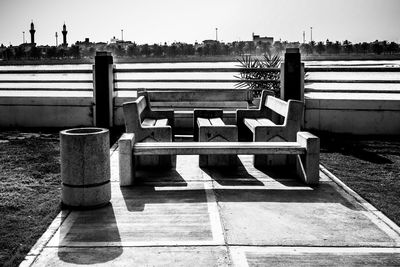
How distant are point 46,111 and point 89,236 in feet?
26.8

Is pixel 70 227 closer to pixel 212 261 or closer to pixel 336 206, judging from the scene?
pixel 212 261

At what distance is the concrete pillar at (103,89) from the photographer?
37.0 ft

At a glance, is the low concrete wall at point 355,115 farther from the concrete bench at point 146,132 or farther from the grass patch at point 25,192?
the grass patch at point 25,192

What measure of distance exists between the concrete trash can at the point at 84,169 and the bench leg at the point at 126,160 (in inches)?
27.8

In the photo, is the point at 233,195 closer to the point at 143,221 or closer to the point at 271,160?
the point at 143,221

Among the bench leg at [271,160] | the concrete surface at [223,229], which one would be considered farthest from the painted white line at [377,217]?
the bench leg at [271,160]

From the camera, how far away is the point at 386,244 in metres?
4.09

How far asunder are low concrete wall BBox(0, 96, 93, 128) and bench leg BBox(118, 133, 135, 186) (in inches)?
231

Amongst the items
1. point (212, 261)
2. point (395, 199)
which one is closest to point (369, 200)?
point (395, 199)

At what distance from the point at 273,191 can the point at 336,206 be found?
0.87 metres

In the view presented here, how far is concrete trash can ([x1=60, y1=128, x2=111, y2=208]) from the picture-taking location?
5.00 meters

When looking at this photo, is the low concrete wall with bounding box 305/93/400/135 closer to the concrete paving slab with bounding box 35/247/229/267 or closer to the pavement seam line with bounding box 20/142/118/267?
the pavement seam line with bounding box 20/142/118/267

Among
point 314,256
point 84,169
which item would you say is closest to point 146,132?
point 84,169

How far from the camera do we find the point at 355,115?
35.1 ft
